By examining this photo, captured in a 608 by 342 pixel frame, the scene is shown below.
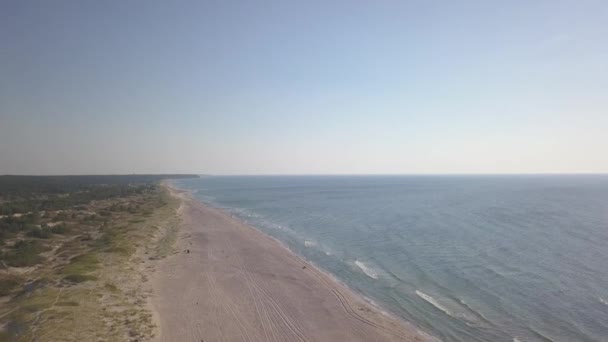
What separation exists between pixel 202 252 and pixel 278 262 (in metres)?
9.98

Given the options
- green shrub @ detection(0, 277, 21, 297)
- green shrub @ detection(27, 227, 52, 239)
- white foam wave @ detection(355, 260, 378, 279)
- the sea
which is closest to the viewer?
green shrub @ detection(0, 277, 21, 297)

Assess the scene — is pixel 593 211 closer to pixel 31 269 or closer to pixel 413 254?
pixel 413 254

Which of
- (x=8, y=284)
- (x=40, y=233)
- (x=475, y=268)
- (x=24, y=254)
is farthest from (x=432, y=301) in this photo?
(x=40, y=233)

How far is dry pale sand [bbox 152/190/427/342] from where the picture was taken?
56.6 feet

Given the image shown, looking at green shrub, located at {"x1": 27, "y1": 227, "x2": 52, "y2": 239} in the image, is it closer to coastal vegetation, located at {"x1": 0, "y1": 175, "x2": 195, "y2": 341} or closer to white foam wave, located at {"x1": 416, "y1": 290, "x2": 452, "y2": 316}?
coastal vegetation, located at {"x1": 0, "y1": 175, "x2": 195, "y2": 341}

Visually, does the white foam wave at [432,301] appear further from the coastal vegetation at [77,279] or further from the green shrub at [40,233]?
the green shrub at [40,233]

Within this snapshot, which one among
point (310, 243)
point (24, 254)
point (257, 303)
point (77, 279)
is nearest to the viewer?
point (77, 279)

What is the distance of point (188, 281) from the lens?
A: 24750 millimetres

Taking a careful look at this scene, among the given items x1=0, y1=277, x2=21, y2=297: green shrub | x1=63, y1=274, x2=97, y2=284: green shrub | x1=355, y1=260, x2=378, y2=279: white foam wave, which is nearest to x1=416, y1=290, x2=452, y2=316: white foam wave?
x1=355, y1=260, x2=378, y2=279: white foam wave

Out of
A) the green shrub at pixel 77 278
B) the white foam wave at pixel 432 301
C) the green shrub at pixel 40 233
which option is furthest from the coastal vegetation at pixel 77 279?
the white foam wave at pixel 432 301

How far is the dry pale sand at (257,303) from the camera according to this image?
56.6 ft

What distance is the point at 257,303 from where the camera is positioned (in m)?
21.4

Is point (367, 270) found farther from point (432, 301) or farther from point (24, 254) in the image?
point (24, 254)

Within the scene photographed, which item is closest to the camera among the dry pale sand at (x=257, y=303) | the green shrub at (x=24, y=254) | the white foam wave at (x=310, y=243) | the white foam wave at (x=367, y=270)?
the dry pale sand at (x=257, y=303)
